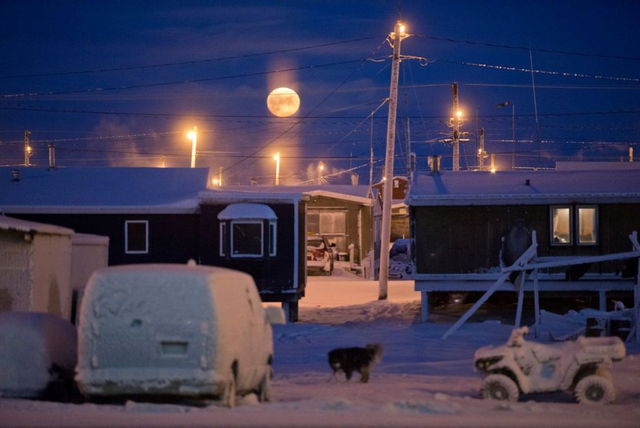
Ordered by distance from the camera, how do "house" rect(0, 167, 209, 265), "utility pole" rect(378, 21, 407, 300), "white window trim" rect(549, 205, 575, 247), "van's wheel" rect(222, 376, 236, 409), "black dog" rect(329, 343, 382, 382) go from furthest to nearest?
"utility pole" rect(378, 21, 407, 300) < "house" rect(0, 167, 209, 265) < "white window trim" rect(549, 205, 575, 247) < "black dog" rect(329, 343, 382, 382) < "van's wheel" rect(222, 376, 236, 409)

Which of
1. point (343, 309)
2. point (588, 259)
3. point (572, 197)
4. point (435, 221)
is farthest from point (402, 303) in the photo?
point (588, 259)

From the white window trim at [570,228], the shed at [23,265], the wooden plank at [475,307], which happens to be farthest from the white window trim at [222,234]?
the shed at [23,265]

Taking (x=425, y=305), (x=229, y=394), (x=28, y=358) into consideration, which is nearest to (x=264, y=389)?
(x=229, y=394)

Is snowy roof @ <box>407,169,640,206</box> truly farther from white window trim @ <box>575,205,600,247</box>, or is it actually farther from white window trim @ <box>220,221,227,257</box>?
white window trim @ <box>220,221,227,257</box>

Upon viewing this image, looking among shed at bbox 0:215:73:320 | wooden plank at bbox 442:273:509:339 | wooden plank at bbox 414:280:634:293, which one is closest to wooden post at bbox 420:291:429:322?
wooden plank at bbox 414:280:634:293

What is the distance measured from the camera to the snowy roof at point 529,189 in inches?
1053

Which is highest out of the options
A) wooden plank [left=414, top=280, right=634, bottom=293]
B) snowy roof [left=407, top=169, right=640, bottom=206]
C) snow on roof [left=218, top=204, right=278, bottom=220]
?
snowy roof [left=407, top=169, right=640, bottom=206]

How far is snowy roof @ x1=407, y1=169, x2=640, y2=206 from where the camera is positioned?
87.8ft

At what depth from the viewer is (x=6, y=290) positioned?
16.0 m

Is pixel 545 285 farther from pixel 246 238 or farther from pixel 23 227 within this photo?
pixel 23 227

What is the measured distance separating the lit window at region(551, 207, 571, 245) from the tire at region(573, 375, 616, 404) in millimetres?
15589

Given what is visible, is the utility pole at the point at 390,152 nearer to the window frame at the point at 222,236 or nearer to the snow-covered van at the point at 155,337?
the window frame at the point at 222,236

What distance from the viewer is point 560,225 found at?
1070 inches

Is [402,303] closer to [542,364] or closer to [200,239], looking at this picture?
[200,239]
